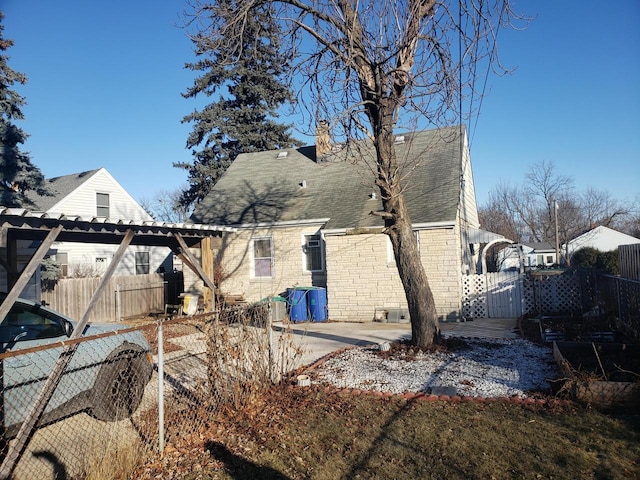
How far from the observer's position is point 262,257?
17266 mm

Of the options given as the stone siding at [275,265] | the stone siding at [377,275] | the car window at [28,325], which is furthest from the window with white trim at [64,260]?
the car window at [28,325]

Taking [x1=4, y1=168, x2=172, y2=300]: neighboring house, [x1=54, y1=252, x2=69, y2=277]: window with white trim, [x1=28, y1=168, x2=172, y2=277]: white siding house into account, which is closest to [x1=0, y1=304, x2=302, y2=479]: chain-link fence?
[x1=4, y1=168, x2=172, y2=300]: neighboring house

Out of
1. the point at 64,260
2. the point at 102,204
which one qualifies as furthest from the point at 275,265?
the point at 102,204

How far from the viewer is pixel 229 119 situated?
31.9m

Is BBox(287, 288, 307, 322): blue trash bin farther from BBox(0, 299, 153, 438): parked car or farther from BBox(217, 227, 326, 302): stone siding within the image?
BBox(0, 299, 153, 438): parked car

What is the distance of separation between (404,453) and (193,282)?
15.6 meters

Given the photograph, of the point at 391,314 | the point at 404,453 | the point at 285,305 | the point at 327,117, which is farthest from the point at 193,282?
the point at 404,453

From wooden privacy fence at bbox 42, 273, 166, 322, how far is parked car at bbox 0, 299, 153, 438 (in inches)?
482

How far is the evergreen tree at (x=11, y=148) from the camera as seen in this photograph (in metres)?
15.3

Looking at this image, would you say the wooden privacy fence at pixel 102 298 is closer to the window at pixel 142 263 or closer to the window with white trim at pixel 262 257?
the window with white trim at pixel 262 257

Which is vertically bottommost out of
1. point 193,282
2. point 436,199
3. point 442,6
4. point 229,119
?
point 193,282

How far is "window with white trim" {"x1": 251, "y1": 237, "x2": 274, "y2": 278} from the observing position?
1716 cm

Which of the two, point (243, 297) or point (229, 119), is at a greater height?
point (229, 119)

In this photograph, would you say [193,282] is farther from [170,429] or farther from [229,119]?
[229,119]
